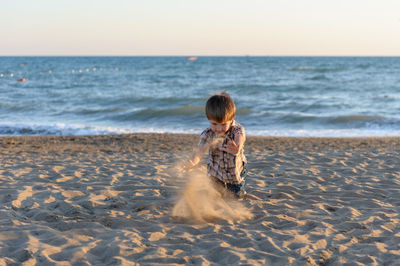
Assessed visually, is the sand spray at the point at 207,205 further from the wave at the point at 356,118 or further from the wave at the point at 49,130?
the wave at the point at 356,118

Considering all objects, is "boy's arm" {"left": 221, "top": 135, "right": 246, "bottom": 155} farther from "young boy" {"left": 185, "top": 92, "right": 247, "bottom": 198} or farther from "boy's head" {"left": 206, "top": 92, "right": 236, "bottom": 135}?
"boy's head" {"left": 206, "top": 92, "right": 236, "bottom": 135}

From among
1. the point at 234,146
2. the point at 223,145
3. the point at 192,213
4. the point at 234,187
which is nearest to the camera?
the point at 234,146

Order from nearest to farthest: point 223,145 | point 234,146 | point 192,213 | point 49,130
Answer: point 234,146
point 223,145
point 192,213
point 49,130

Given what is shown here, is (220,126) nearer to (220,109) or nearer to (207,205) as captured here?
(220,109)

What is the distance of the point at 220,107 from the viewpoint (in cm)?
372

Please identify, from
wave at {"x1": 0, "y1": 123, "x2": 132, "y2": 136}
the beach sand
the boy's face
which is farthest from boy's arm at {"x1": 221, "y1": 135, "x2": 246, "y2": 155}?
wave at {"x1": 0, "y1": 123, "x2": 132, "y2": 136}

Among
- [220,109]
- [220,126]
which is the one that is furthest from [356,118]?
[220,109]

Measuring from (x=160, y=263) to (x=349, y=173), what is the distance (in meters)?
3.84

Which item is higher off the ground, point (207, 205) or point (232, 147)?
point (232, 147)

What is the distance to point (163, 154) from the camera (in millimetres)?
7918

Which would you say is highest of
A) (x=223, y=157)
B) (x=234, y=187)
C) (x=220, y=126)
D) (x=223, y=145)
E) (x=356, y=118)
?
(x=220, y=126)

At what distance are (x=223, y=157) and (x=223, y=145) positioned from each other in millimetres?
338

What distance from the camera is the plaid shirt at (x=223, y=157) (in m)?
3.98

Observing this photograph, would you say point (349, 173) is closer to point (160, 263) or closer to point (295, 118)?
point (160, 263)
